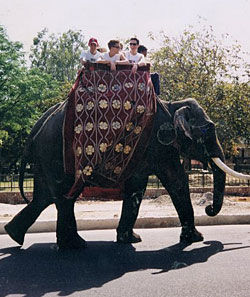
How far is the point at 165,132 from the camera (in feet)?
22.1

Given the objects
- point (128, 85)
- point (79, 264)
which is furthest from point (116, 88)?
point (79, 264)

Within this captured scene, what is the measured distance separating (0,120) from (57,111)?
1629 cm

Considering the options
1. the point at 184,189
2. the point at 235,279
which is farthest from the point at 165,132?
the point at 235,279

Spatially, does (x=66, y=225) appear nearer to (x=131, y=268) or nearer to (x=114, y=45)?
(x=131, y=268)

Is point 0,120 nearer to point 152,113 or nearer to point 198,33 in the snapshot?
point 198,33

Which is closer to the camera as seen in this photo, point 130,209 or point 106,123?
point 106,123

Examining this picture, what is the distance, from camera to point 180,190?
269 inches

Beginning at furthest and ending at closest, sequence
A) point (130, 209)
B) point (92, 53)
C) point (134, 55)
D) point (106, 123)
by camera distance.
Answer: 1. point (130, 209)
2. point (134, 55)
3. point (92, 53)
4. point (106, 123)

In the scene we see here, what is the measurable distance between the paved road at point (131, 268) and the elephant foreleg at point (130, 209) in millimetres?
185

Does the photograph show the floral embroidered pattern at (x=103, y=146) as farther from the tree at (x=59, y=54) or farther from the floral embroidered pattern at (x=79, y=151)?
the tree at (x=59, y=54)

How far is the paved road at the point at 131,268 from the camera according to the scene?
4.93 meters

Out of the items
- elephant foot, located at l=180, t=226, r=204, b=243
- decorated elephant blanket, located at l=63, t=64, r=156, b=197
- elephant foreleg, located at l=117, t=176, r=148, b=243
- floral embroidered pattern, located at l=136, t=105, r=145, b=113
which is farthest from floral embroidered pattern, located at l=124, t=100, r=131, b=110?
elephant foot, located at l=180, t=226, r=204, b=243

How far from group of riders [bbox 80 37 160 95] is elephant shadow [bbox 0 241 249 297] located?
2.21 m

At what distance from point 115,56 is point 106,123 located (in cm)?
89
